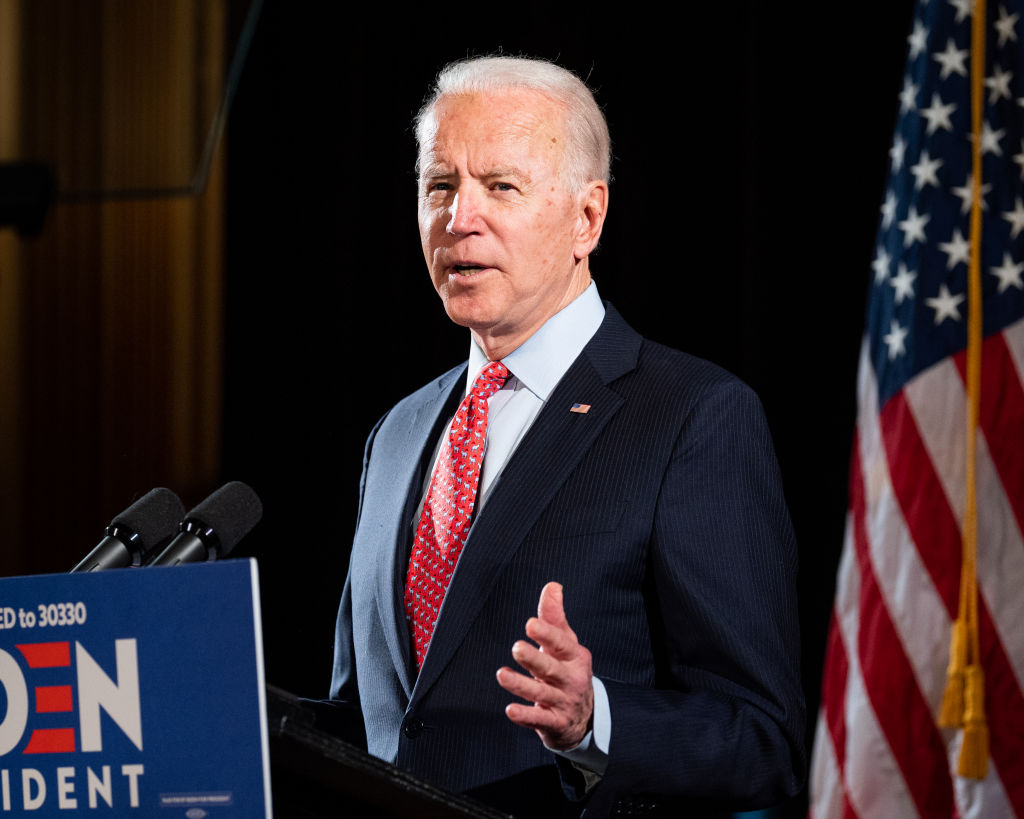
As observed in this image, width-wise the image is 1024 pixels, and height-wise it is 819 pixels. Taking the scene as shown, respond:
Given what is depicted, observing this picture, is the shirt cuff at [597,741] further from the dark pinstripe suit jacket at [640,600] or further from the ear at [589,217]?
the ear at [589,217]

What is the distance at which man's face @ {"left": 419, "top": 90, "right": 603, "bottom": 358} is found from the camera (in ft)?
5.35

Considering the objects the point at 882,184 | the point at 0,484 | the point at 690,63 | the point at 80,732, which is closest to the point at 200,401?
the point at 0,484

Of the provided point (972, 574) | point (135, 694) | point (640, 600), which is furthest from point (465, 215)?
point (972, 574)

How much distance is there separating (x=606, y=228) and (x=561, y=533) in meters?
1.38

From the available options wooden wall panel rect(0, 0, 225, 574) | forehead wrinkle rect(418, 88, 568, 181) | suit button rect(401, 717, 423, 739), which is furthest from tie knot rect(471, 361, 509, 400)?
wooden wall panel rect(0, 0, 225, 574)

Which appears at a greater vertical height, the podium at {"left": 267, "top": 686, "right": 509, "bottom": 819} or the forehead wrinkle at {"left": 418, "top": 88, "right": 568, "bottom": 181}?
the forehead wrinkle at {"left": 418, "top": 88, "right": 568, "bottom": 181}

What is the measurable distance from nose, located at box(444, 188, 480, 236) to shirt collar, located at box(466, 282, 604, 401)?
0.19 metres

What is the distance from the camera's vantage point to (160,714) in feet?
2.93

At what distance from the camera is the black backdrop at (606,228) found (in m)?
2.49

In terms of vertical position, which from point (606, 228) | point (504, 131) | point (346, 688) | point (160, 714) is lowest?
point (346, 688)

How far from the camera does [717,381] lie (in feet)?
5.18

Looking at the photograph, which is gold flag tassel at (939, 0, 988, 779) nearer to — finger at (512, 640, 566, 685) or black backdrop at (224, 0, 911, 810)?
black backdrop at (224, 0, 911, 810)

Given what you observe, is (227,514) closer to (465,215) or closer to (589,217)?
(465,215)

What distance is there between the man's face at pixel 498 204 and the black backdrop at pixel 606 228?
96 cm
